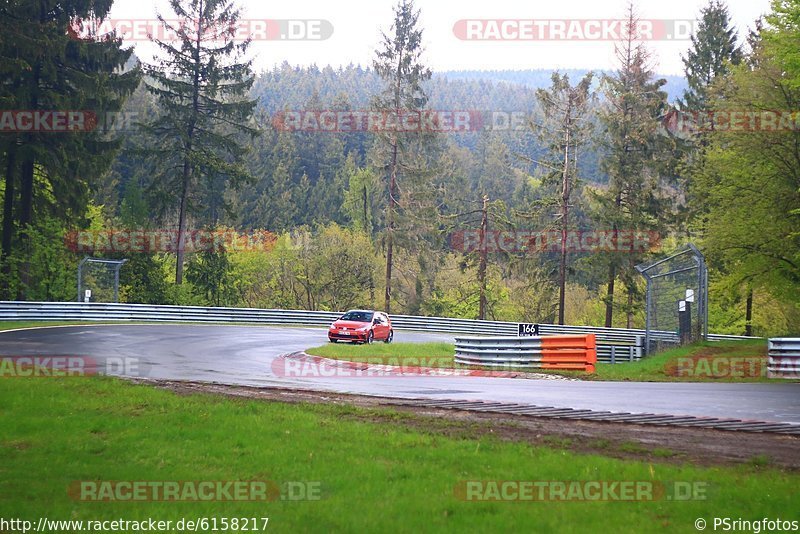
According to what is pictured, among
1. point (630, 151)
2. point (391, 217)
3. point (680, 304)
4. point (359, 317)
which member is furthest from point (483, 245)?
point (680, 304)

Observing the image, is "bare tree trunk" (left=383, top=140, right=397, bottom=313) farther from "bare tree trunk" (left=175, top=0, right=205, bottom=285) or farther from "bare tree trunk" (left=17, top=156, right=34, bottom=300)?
"bare tree trunk" (left=17, top=156, right=34, bottom=300)

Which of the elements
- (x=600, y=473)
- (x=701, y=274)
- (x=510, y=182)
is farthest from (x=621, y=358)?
(x=510, y=182)

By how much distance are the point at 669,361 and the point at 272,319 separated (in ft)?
87.4

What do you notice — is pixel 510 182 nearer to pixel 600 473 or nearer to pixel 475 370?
pixel 475 370

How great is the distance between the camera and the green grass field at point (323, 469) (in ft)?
23.3

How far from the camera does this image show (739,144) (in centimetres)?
3406

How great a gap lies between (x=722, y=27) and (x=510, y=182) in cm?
6956

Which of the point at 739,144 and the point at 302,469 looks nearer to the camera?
the point at 302,469

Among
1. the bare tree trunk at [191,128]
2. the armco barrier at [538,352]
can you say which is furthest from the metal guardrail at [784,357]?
the bare tree trunk at [191,128]

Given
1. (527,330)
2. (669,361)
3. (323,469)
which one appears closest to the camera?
(323,469)

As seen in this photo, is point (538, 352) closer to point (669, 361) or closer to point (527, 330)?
point (527, 330)

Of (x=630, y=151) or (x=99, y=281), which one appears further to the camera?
(x=630, y=151)

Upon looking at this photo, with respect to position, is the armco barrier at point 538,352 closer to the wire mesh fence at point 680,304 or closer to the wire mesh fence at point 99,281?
the wire mesh fence at point 680,304

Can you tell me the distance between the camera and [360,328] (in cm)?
3134
